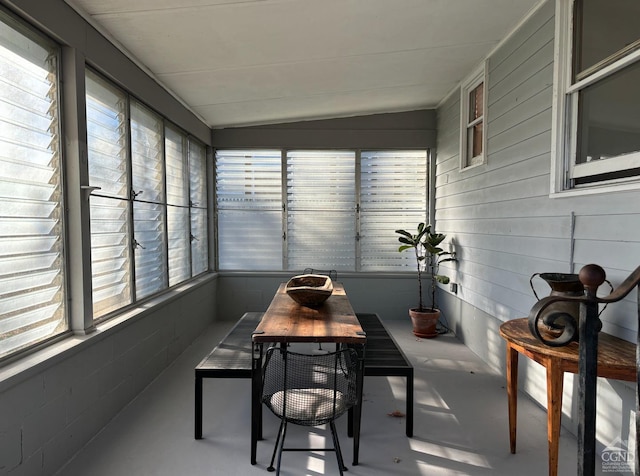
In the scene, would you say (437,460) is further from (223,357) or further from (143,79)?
(143,79)

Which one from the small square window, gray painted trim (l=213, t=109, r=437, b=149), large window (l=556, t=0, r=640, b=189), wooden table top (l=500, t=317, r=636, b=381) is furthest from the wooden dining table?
gray painted trim (l=213, t=109, r=437, b=149)

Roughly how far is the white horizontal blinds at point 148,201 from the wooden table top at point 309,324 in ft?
4.49

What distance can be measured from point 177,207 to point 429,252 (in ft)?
10.2

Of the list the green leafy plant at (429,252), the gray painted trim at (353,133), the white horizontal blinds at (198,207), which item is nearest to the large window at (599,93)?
the green leafy plant at (429,252)

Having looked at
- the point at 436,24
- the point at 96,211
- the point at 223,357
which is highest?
the point at 436,24

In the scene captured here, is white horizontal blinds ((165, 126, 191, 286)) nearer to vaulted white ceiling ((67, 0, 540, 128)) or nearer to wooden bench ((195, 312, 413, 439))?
vaulted white ceiling ((67, 0, 540, 128))

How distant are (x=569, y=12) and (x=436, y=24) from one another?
0.87 meters

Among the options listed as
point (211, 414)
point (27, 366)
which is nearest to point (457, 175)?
point (211, 414)

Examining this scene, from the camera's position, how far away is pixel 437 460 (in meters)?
2.27

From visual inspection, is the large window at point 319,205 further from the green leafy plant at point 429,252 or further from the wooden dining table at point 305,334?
the wooden dining table at point 305,334

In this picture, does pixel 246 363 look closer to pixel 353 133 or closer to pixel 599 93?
pixel 599 93

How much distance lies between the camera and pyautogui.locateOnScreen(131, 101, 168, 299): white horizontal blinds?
3.32m

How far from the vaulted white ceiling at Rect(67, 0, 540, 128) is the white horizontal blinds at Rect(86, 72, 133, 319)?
1.53 ft

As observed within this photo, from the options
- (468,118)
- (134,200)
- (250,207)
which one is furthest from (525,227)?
(250,207)
